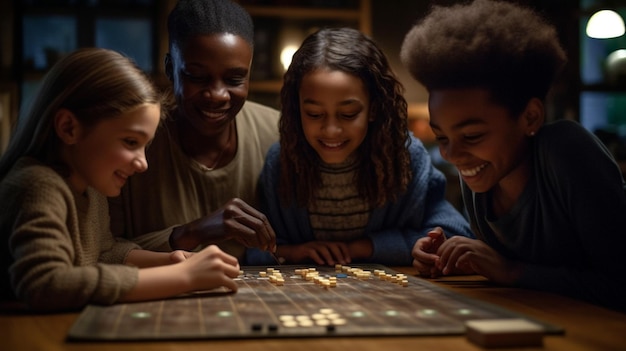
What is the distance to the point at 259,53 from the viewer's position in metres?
4.73

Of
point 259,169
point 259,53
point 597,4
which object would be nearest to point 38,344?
point 259,169

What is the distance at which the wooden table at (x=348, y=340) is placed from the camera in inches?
46.0

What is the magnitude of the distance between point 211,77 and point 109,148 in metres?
0.68

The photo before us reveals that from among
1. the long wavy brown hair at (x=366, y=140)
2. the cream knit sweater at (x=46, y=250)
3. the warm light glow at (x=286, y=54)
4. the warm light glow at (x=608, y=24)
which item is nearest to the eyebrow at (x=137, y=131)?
the cream knit sweater at (x=46, y=250)

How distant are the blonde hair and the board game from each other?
38 centimetres

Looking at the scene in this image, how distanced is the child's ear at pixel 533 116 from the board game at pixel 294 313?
0.44 metres

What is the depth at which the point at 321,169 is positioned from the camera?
2285mm

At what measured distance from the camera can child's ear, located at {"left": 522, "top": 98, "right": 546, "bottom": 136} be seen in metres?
1.74

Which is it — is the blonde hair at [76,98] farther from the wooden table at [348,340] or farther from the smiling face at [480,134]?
the smiling face at [480,134]

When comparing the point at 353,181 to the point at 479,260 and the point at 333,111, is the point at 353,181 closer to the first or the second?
the point at 333,111

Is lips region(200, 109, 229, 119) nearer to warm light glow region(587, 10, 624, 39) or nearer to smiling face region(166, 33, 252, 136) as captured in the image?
smiling face region(166, 33, 252, 136)

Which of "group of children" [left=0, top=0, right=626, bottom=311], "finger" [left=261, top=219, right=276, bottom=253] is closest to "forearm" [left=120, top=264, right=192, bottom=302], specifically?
"group of children" [left=0, top=0, right=626, bottom=311]

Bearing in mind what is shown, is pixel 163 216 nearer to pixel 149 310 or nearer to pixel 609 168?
pixel 149 310

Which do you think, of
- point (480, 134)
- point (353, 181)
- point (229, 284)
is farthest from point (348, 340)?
point (353, 181)
